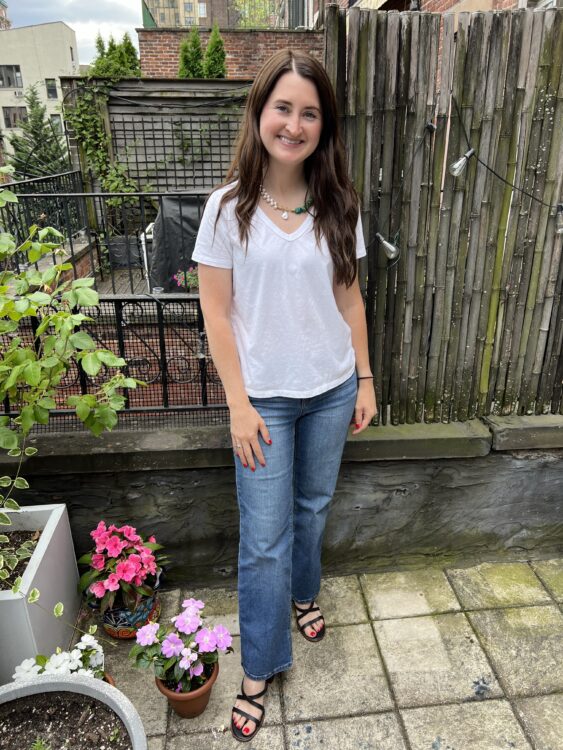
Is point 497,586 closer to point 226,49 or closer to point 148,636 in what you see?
point 148,636

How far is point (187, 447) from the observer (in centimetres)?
248

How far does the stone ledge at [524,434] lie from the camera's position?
2.60 meters

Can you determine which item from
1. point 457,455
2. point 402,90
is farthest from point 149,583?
point 402,90

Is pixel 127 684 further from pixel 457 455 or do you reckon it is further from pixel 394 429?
pixel 457 455

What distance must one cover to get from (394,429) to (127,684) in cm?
156

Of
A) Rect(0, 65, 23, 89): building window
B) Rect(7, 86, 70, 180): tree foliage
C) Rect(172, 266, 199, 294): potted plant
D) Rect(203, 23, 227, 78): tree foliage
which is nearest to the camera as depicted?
Rect(172, 266, 199, 294): potted plant

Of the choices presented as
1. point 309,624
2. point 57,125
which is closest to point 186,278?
point 309,624

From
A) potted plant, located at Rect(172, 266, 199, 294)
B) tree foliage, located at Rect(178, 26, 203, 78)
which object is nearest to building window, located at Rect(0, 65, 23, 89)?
tree foliage, located at Rect(178, 26, 203, 78)

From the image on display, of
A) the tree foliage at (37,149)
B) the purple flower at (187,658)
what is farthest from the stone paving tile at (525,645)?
the tree foliage at (37,149)

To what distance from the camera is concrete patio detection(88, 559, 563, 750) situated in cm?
199

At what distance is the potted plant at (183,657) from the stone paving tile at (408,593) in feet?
2.82

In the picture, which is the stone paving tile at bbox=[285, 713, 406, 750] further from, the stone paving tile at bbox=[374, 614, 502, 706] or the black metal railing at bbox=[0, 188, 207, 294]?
the black metal railing at bbox=[0, 188, 207, 294]

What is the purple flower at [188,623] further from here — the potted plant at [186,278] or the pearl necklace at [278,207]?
the potted plant at [186,278]

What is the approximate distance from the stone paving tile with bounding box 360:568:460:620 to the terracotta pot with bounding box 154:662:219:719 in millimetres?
841
